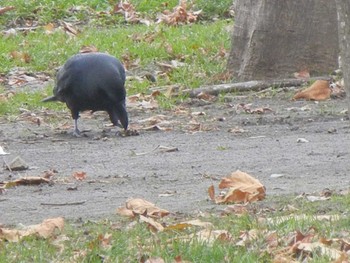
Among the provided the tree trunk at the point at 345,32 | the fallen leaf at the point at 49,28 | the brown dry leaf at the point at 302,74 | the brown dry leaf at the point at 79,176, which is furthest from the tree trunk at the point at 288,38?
the tree trunk at the point at 345,32

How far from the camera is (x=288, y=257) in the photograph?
15.9ft

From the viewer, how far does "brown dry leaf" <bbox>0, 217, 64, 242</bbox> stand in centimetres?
530

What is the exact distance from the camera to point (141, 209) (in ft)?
19.2

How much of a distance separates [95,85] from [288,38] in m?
3.04

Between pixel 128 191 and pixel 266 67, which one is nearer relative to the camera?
pixel 128 191

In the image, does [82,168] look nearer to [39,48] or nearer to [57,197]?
[57,197]

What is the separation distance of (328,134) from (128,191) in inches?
105

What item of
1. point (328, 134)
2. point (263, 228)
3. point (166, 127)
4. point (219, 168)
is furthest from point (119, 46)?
point (263, 228)

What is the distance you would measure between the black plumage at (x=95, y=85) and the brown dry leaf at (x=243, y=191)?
3.03 meters

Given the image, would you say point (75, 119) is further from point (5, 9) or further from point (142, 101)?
point (5, 9)

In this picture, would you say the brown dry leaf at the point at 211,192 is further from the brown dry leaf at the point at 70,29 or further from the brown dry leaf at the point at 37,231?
the brown dry leaf at the point at 70,29

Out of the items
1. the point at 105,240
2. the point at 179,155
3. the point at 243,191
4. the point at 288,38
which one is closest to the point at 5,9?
the point at 288,38

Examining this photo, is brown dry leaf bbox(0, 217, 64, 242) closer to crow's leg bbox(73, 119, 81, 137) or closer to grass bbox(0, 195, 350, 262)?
grass bbox(0, 195, 350, 262)

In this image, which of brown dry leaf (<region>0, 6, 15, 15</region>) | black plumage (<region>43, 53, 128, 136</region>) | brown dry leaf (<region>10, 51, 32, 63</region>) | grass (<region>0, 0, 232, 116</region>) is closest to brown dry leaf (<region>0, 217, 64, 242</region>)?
black plumage (<region>43, 53, 128, 136</region>)
